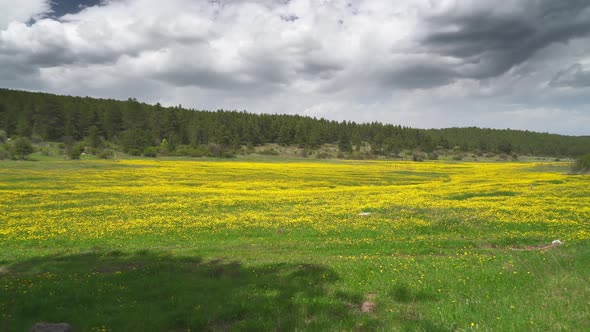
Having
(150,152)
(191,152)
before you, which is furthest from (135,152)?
(191,152)

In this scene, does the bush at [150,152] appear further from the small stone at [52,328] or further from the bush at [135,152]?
the small stone at [52,328]

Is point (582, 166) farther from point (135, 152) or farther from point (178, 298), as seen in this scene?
point (135, 152)

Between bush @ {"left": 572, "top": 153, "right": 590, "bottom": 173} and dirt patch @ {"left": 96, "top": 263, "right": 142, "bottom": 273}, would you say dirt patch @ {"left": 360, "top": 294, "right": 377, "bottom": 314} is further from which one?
bush @ {"left": 572, "top": 153, "right": 590, "bottom": 173}

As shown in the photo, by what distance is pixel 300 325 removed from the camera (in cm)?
816

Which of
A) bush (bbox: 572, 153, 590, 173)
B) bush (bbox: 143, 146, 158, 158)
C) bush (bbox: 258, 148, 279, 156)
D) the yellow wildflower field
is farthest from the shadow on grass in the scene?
bush (bbox: 258, 148, 279, 156)

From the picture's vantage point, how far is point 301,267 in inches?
504

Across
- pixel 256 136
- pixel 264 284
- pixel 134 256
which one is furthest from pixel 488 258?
pixel 256 136

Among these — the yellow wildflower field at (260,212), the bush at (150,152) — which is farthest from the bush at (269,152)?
the yellow wildflower field at (260,212)

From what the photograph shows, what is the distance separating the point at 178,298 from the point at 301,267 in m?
4.40

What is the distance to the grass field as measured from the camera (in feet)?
27.9

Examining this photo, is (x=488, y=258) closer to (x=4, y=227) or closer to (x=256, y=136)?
(x=4, y=227)

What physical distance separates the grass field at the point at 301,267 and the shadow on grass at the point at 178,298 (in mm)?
49

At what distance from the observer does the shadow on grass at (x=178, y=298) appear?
337 inches

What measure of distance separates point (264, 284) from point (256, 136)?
180 m
